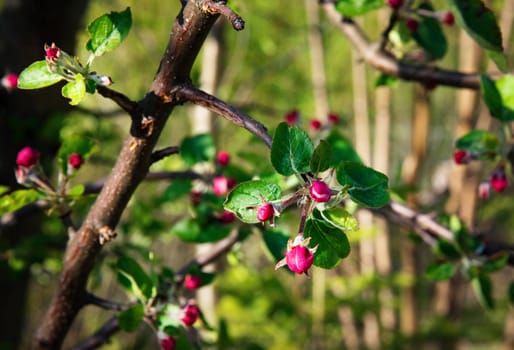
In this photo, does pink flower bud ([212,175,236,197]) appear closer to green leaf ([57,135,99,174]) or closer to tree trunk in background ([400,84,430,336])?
green leaf ([57,135,99,174])

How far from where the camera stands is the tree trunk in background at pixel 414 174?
6.06 feet

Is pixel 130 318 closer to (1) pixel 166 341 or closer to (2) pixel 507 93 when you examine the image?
(1) pixel 166 341

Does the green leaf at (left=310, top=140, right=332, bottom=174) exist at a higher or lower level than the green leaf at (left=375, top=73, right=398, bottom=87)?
lower

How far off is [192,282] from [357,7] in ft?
1.23

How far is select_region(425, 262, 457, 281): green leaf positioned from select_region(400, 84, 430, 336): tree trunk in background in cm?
108

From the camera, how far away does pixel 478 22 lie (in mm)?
636

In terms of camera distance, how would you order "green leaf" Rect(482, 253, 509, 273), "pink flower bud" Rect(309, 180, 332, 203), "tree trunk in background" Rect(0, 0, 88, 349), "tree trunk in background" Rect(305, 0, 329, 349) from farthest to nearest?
Result: "tree trunk in background" Rect(305, 0, 329, 349)
"tree trunk in background" Rect(0, 0, 88, 349)
"green leaf" Rect(482, 253, 509, 273)
"pink flower bud" Rect(309, 180, 332, 203)

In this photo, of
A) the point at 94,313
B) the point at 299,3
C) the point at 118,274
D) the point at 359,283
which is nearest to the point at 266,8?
the point at 299,3

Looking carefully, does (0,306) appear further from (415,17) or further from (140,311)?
(415,17)

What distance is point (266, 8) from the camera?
8.01ft

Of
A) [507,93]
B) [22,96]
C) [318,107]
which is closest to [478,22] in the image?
[507,93]

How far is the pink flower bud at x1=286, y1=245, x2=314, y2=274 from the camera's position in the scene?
1.37 feet

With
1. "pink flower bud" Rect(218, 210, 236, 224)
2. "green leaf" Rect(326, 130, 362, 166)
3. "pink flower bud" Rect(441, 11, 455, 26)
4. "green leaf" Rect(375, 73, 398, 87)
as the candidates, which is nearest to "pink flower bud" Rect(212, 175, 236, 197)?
"pink flower bud" Rect(218, 210, 236, 224)

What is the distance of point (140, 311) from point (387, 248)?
156 centimetres
